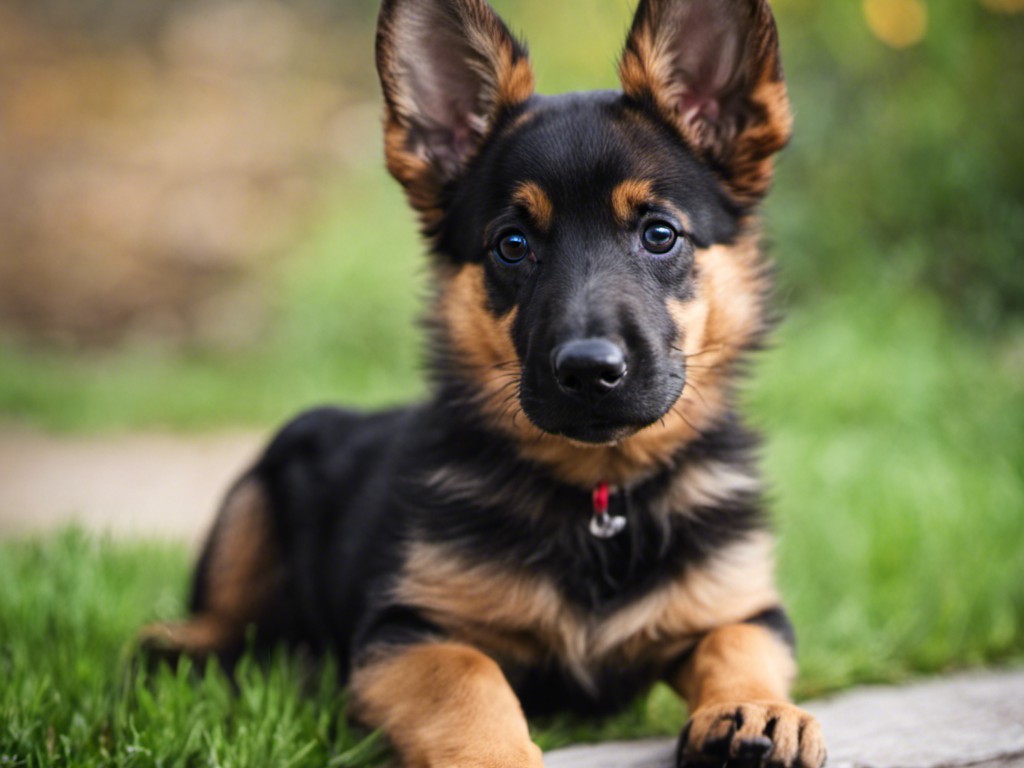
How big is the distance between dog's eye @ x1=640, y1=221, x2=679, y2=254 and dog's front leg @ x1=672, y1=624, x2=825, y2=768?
1.21m

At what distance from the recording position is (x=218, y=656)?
432 centimetres

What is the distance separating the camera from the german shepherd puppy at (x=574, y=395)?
310 centimetres

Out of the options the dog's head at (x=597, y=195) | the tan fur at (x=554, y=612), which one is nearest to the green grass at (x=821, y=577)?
the tan fur at (x=554, y=612)

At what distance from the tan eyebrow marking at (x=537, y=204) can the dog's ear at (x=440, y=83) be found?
1.54 ft

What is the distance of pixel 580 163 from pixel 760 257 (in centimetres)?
89

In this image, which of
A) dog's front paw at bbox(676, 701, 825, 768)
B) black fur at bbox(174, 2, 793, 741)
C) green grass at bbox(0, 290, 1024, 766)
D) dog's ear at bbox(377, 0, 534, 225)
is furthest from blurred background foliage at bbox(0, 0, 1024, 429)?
dog's front paw at bbox(676, 701, 825, 768)

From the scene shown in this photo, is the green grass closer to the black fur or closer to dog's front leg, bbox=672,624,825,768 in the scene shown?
the black fur

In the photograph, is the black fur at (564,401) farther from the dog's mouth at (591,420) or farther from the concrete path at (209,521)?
the concrete path at (209,521)

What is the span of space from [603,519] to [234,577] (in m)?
1.85

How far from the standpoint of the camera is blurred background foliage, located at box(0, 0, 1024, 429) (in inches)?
324

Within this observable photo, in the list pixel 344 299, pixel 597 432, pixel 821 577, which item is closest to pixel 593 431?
pixel 597 432

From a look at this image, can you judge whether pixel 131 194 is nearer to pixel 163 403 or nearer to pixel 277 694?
pixel 163 403

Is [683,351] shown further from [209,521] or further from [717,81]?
[209,521]

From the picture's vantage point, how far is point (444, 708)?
2.97 meters
